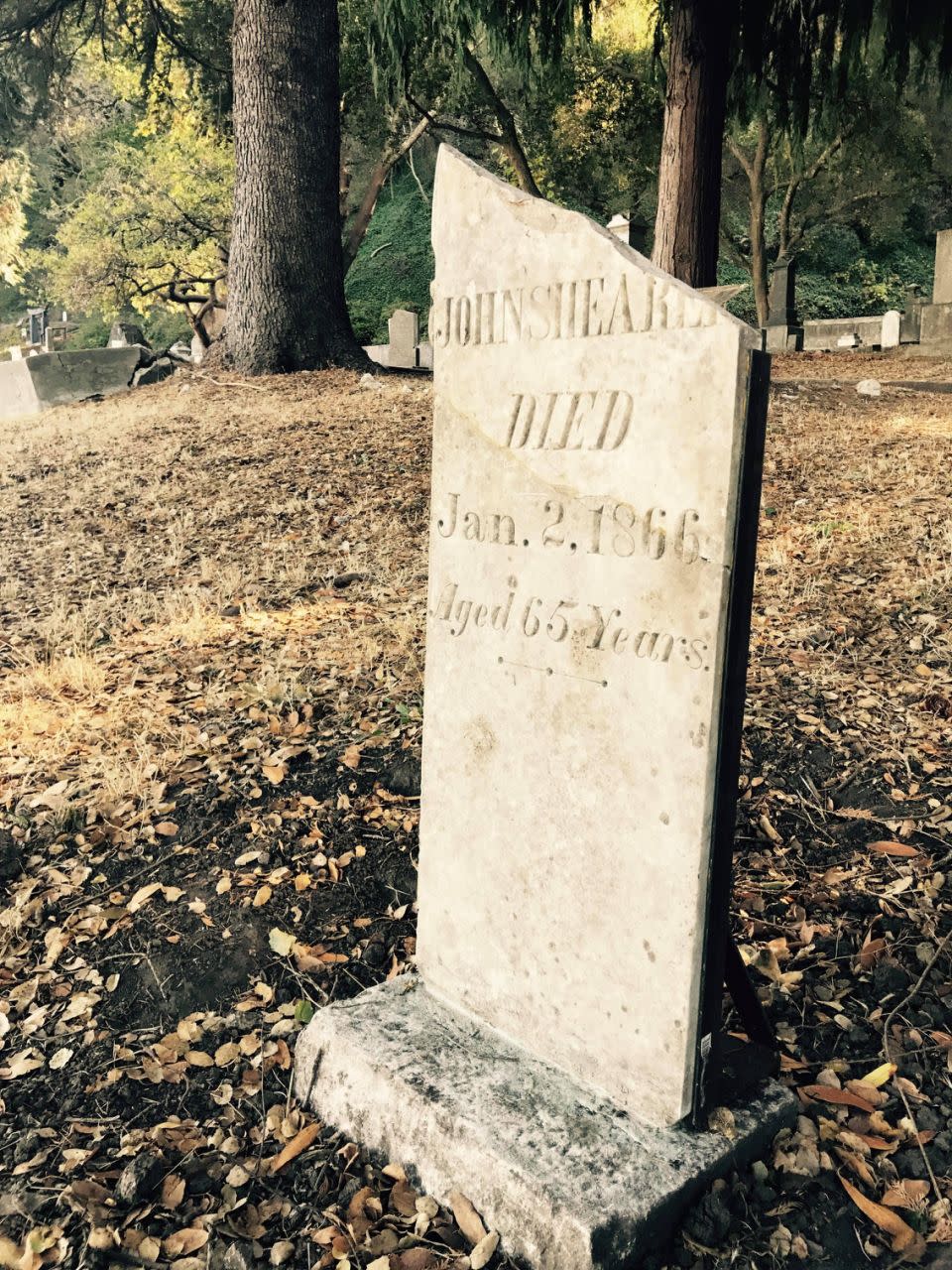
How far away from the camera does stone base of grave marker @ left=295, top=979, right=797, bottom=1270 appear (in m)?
2.13

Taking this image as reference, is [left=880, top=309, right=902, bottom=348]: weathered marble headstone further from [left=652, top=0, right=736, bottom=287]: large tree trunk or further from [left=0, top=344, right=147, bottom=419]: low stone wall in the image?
[left=0, top=344, right=147, bottom=419]: low stone wall

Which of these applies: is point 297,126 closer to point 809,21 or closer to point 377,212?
point 809,21

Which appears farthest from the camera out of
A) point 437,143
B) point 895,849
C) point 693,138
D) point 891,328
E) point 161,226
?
point 437,143

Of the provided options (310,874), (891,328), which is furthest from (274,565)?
(891,328)

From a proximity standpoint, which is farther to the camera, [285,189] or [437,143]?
[437,143]

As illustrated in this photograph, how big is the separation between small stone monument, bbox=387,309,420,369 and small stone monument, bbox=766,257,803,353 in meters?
7.48

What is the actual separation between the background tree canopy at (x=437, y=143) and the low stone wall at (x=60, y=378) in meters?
3.32

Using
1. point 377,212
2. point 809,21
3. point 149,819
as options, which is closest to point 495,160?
point 377,212

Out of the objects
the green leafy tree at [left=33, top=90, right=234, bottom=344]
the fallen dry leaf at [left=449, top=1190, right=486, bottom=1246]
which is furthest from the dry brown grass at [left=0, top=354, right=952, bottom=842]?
the green leafy tree at [left=33, top=90, right=234, bottom=344]

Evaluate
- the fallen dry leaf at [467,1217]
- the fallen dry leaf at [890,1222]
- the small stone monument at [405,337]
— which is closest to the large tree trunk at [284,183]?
the fallen dry leaf at [467,1217]

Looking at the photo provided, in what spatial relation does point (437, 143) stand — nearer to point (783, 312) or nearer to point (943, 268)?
point (783, 312)

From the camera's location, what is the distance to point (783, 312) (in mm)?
22750

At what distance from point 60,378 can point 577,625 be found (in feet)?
47.1

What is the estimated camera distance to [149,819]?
12.6 ft
